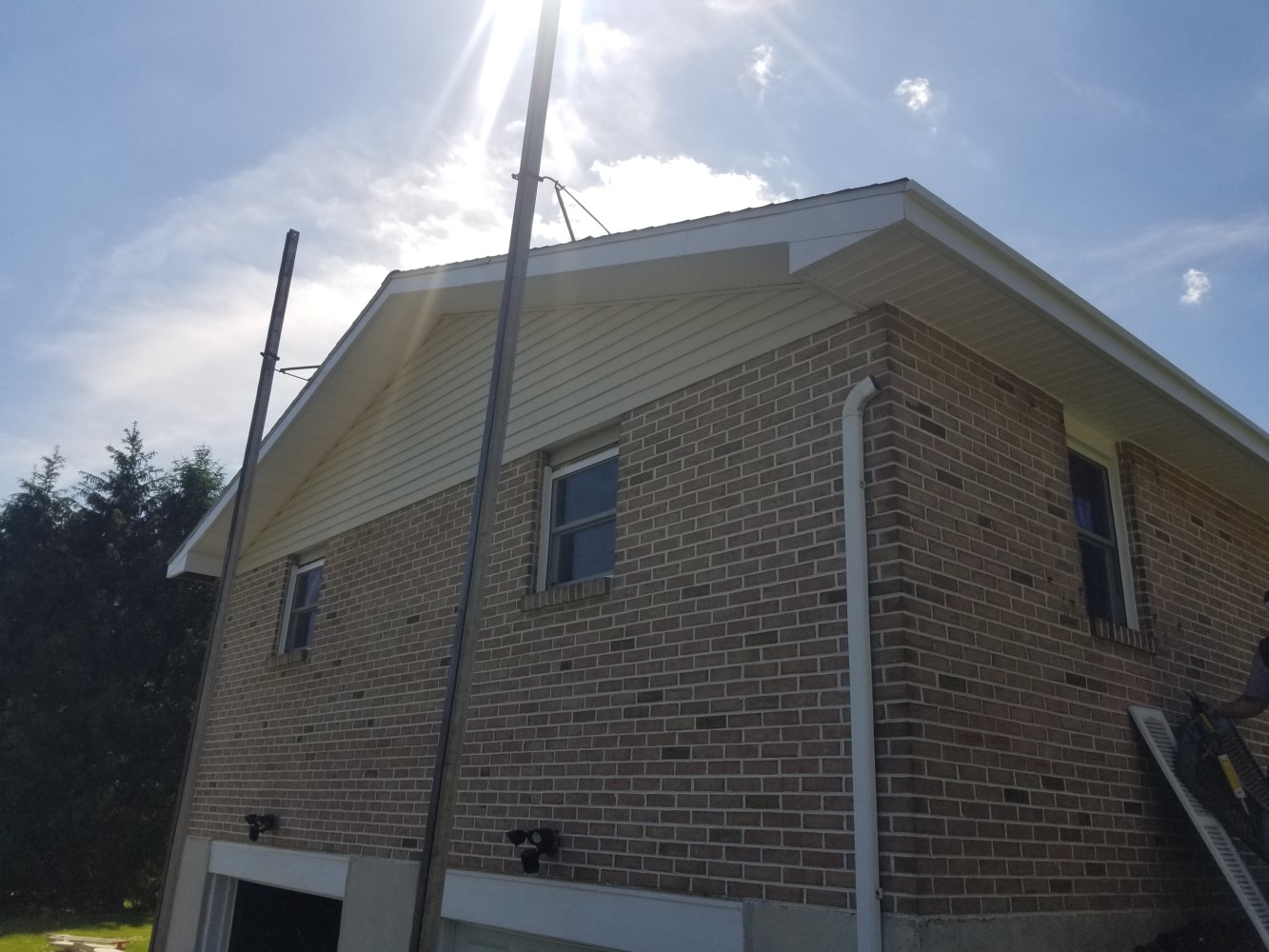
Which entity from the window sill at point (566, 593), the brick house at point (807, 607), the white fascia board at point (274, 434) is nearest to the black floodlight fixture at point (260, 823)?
the brick house at point (807, 607)

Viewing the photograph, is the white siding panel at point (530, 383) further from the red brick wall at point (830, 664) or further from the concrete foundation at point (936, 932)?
the concrete foundation at point (936, 932)

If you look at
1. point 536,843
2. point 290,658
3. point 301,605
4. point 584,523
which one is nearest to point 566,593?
point 584,523

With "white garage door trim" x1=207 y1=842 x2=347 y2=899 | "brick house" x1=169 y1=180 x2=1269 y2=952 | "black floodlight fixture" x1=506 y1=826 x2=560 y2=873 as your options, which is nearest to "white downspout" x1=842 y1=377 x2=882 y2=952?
"brick house" x1=169 y1=180 x2=1269 y2=952

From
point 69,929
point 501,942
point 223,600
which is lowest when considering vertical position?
point 69,929

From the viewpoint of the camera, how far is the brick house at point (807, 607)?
14.6ft

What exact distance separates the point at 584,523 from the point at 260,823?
432 centimetres

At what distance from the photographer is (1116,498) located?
21.3 feet

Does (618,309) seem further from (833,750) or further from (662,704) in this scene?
(833,750)

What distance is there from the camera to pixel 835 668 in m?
4.54

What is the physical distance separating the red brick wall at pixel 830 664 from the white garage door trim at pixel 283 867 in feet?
2.47

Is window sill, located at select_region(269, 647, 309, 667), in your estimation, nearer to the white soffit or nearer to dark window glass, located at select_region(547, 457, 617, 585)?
dark window glass, located at select_region(547, 457, 617, 585)

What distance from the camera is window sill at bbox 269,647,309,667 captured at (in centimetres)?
904

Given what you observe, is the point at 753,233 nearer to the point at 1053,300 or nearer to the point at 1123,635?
the point at 1053,300

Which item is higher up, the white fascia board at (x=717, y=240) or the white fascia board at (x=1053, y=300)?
the white fascia board at (x=717, y=240)
